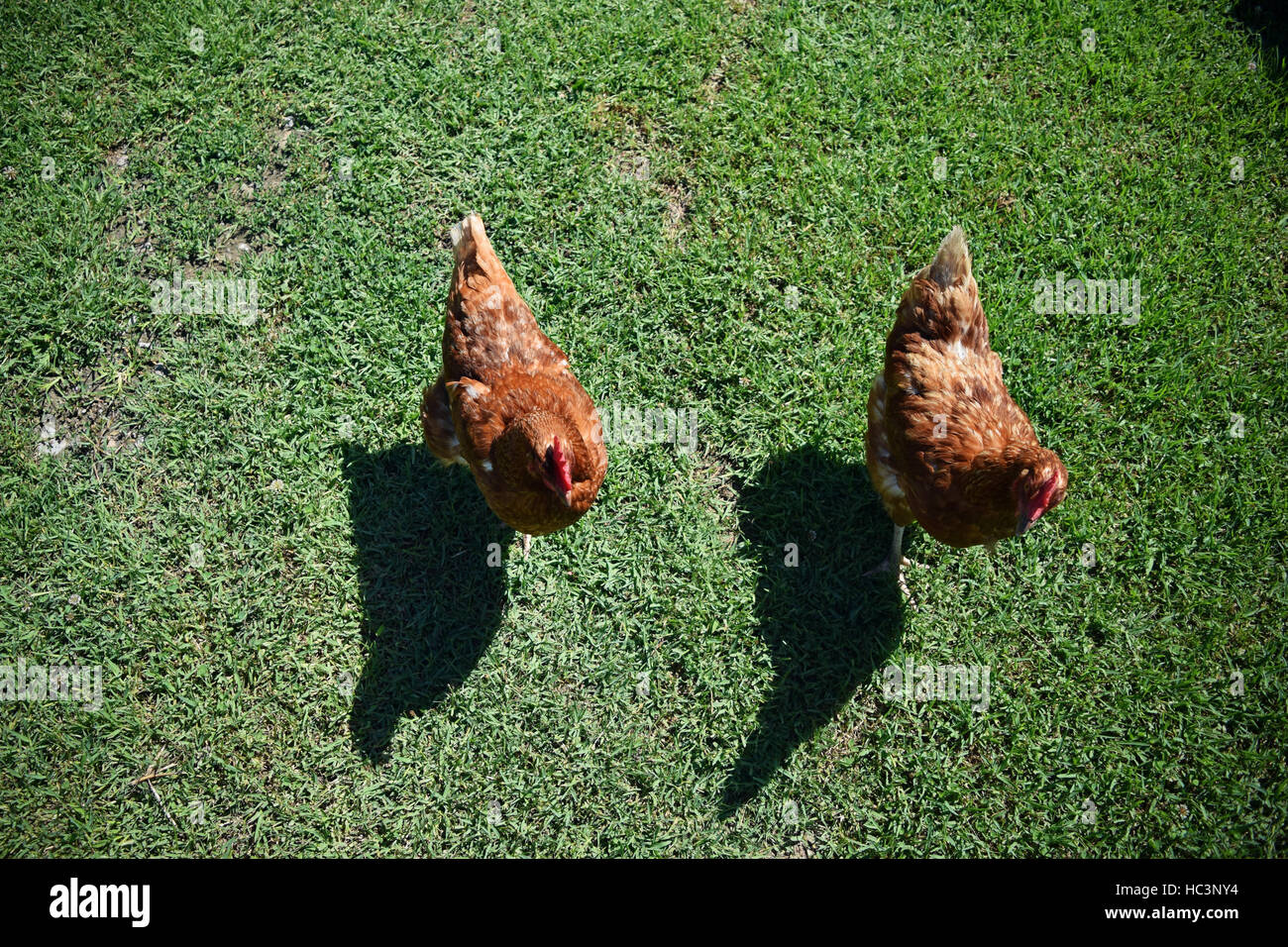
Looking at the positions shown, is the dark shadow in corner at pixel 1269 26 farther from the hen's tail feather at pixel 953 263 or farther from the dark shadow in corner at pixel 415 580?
the dark shadow in corner at pixel 415 580

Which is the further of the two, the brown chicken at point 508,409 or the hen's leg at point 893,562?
the hen's leg at point 893,562

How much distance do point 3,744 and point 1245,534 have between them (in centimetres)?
782

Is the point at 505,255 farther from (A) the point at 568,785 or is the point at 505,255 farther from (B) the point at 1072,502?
(B) the point at 1072,502

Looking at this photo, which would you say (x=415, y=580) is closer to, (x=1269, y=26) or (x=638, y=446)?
(x=638, y=446)

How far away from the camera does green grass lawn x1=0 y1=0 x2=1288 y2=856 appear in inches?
175

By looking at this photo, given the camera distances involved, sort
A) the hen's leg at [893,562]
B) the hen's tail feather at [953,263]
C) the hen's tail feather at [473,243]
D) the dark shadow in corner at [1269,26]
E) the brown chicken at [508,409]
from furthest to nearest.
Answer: the dark shadow in corner at [1269,26] < the hen's leg at [893,562] < the hen's tail feather at [473,243] < the hen's tail feather at [953,263] < the brown chicken at [508,409]

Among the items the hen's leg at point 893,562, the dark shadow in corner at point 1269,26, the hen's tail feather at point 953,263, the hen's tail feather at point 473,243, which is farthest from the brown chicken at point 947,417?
the dark shadow in corner at point 1269,26

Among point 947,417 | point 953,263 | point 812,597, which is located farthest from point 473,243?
point 812,597

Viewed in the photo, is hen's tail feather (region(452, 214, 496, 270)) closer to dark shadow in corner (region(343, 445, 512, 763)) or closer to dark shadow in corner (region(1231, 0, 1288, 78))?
dark shadow in corner (region(343, 445, 512, 763))

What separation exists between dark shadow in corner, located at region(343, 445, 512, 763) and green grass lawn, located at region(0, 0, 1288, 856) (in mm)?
33

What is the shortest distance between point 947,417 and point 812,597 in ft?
4.70

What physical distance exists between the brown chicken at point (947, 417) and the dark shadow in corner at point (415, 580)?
8.28 ft

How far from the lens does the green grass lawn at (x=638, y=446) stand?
4453 millimetres

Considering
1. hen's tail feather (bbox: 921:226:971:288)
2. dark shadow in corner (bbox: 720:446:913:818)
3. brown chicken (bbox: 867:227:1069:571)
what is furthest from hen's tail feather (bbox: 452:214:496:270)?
hen's tail feather (bbox: 921:226:971:288)
